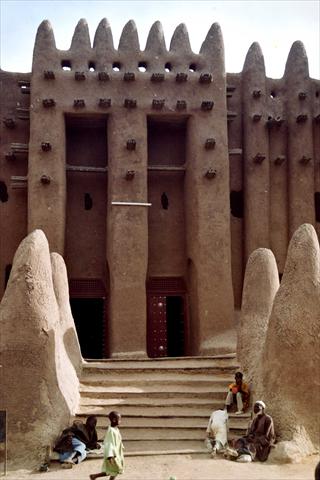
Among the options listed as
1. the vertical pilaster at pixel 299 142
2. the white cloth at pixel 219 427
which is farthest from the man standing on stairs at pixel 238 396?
the vertical pilaster at pixel 299 142

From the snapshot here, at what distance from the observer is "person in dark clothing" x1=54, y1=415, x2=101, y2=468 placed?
10.3 meters

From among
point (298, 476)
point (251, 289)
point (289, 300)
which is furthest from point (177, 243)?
point (298, 476)

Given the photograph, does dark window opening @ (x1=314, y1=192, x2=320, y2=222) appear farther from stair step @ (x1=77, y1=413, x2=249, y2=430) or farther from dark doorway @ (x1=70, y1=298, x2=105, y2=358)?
stair step @ (x1=77, y1=413, x2=249, y2=430)

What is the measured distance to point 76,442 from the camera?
1056cm

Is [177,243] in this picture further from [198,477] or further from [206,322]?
[198,477]

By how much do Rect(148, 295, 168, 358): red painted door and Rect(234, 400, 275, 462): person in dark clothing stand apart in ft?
27.6

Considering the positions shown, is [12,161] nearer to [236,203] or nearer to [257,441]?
[236,203]

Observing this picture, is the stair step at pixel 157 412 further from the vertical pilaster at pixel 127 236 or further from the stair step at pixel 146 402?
the vertical pilaster at pixel 127 236

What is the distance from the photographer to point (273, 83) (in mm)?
21297

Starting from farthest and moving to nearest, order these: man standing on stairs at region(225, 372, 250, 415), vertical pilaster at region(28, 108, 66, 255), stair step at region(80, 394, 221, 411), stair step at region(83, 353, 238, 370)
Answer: vertical pilaster at region(28, 108, 66, 255)
stair step at region(83, 353, 238, 370)
stair step at region(80, 394, 221, 411)
man standing on stairs at region(225, 372, 250, 415)

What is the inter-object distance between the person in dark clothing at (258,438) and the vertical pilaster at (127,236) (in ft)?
22.9

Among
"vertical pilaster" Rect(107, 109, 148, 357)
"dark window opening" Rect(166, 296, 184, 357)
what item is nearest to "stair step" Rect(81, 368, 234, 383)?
"vertical pilaster" Rect(107, 109, 148, 357)

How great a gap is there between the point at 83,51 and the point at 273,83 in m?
6.43

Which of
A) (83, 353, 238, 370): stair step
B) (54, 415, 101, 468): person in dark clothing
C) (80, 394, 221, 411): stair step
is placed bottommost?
(54, 415, 101, 468): person in dark clothing
